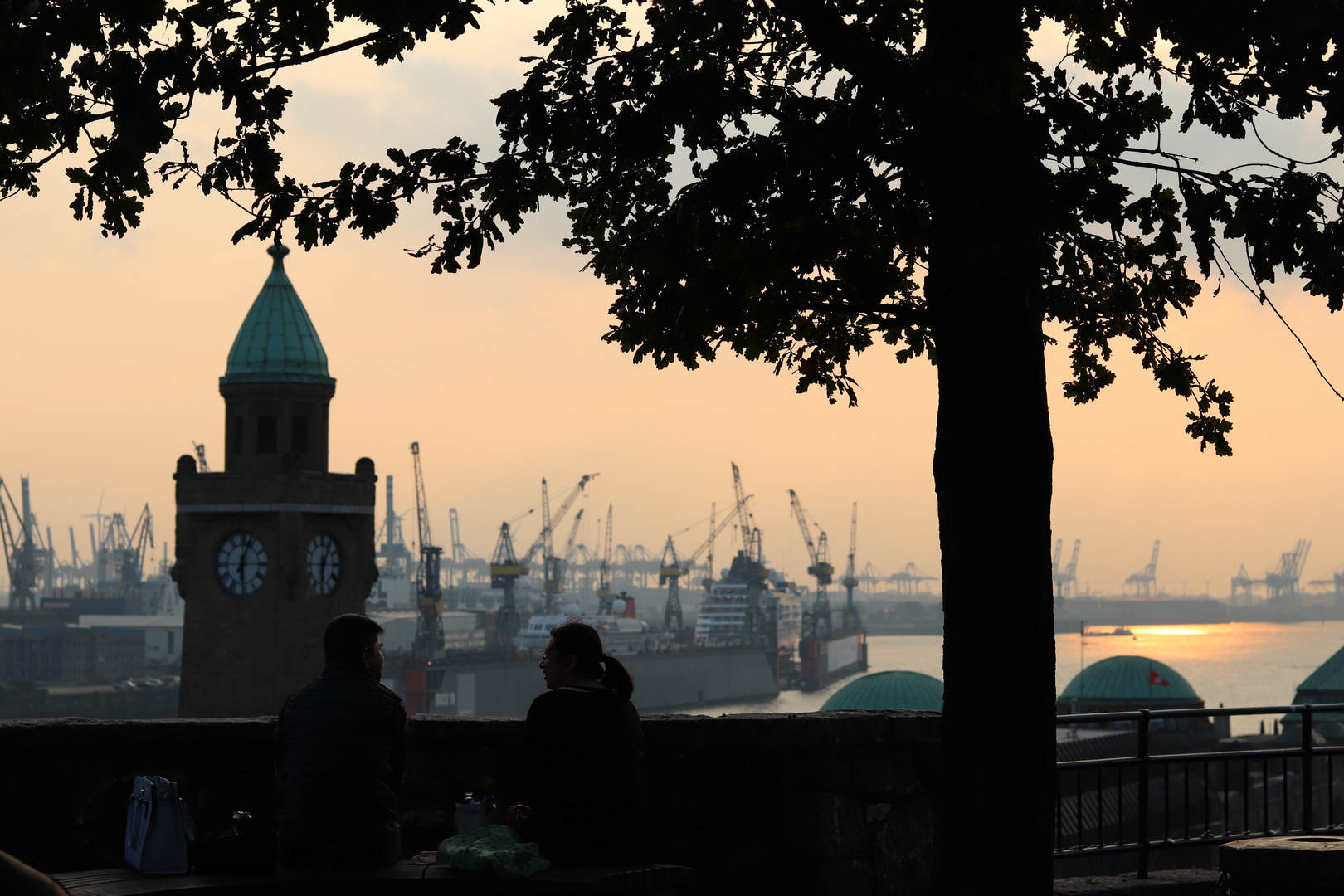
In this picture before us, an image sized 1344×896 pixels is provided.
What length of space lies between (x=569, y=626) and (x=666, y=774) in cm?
212

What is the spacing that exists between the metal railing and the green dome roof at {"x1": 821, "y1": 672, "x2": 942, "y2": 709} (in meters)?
4.52

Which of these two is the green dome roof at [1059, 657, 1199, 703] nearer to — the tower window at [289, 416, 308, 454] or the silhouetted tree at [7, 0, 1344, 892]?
the tower window at [289, 416, 308, 454]

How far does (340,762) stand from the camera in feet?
16.3

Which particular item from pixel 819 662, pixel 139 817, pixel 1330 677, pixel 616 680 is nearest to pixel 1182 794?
pixel 1330 677

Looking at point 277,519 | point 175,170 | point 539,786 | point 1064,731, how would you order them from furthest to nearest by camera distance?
point 1064,731, point 277,519, point 175,170, point 539,786

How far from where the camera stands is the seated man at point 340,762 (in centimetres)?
496

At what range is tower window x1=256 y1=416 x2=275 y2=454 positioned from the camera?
50.5 metres

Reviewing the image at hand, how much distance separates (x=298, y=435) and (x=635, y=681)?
72.3 m

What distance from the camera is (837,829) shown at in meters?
6.91

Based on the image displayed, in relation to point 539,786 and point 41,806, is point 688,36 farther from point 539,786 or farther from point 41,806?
point 41,806

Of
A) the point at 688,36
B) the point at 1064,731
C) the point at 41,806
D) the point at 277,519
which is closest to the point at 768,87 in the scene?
the point at 688,36

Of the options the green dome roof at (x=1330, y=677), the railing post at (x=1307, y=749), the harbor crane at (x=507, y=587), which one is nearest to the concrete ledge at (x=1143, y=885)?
the railing post at (x=1307, y=749)

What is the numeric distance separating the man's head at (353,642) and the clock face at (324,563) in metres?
45.8

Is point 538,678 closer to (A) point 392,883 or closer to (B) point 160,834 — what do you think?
(B) point 160,834
